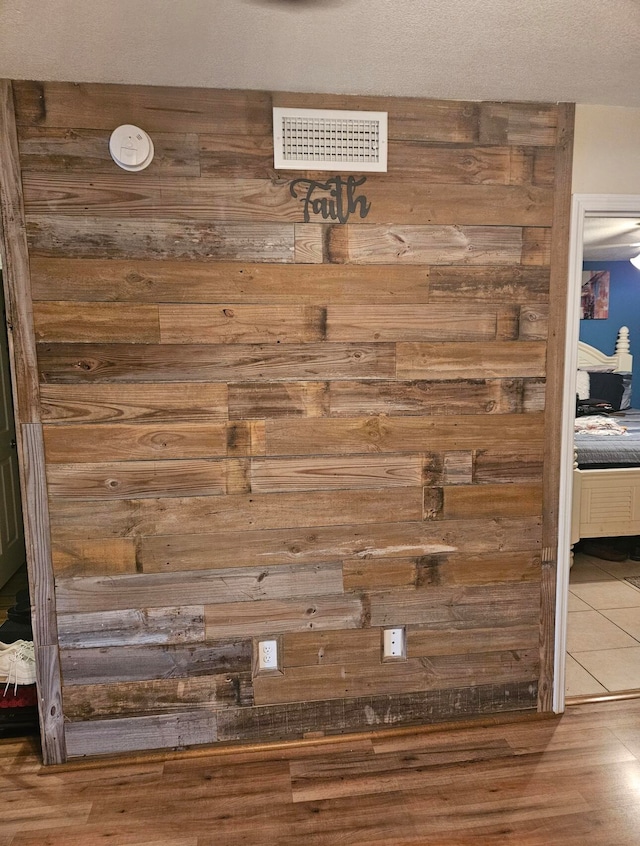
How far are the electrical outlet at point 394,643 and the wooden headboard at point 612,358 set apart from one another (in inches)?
193

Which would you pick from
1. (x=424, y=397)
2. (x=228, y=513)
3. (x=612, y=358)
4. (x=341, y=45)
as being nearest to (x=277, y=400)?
(x=228, y=513)

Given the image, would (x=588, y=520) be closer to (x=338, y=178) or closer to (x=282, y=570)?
(x=282, y=570)

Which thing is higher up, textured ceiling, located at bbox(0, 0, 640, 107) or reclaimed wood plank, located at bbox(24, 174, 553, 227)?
textured ceiling, located at bbox(0, 0, 640, 107)

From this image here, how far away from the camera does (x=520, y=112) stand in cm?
221

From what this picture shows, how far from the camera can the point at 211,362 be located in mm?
2150

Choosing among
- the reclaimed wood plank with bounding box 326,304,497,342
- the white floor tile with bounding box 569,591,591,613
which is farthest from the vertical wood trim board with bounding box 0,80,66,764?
the white floor tile with bounding box 569,591,591,613

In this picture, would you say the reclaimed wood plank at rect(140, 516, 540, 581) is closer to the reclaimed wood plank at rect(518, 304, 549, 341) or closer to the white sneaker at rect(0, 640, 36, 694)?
the white sneaker at rect(0, 640, 36, 694)

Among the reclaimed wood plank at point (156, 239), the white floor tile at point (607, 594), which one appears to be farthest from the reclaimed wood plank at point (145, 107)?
the white floor tile at point (607, 594)

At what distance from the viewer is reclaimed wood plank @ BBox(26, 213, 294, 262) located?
2.04m

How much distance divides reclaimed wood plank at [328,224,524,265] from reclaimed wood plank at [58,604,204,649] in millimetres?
1427

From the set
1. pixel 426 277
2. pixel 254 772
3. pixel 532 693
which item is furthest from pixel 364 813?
pixel 426 277

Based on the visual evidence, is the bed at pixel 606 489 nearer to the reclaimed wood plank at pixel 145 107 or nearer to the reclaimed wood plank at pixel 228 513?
the reclaimed wood plank at pixel 228 513

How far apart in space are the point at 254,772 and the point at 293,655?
1.36ft

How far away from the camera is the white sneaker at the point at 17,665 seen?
2291 mm
